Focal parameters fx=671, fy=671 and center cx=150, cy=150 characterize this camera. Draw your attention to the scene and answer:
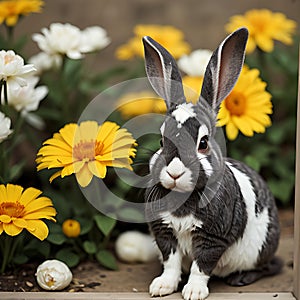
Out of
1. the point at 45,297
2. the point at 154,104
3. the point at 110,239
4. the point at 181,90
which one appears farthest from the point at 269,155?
the point at 45,297

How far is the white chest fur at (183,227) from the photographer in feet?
5.62

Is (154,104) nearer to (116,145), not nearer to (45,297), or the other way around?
(116,145)

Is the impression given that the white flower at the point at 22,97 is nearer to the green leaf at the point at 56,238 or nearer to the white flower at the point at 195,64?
the green leaf at the point at 56,238

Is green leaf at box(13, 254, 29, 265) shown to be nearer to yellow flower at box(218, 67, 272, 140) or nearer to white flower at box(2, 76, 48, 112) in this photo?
white flower at box(2, 76, 48, 112)

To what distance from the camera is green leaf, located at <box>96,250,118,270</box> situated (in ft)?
A: 6.71

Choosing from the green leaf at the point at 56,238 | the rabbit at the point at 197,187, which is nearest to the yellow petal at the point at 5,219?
the green leaf at the point at 56,238

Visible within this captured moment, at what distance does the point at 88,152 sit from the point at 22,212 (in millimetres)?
236

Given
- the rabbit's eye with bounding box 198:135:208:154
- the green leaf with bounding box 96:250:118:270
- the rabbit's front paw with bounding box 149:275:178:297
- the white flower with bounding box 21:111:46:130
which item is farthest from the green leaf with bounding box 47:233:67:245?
the white flower with bounding box 21:111:46:130

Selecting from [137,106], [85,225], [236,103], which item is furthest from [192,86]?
[85,225]

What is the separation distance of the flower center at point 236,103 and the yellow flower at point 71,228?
0.58 m

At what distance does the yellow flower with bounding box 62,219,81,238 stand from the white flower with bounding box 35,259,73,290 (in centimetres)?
14

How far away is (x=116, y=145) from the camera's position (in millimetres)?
1800

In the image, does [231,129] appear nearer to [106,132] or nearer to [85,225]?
[106,132]

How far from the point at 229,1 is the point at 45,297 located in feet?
5.72
